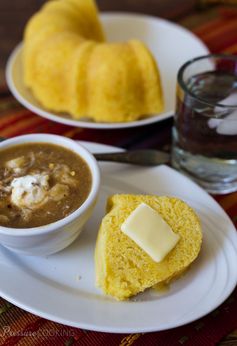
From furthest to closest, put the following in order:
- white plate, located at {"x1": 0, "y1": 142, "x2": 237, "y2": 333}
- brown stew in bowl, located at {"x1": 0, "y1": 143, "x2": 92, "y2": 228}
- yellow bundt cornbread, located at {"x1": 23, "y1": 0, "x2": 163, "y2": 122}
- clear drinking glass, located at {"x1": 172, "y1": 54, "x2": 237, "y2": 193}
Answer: yellow bundt cornbread, located at {"x1": 23, "y1": 0, "x2": 163, "y2": 122} → clear drinking glass, located at {"x1": 172, "y1": 54, "x2": 237, "y2": 193} → brown stew in bowl, located at {"x1": 0, "y1": 143, "x2": 92, "y2": 228} → white plate, located at {"x1": 0, "y1": 142, "x2": 237, "y2": 333}

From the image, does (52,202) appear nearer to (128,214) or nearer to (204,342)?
(128,214)

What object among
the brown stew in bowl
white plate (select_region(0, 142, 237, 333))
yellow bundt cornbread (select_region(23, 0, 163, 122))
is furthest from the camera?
yellow bundt cornbread (select_region(23, 0, 163, 122))


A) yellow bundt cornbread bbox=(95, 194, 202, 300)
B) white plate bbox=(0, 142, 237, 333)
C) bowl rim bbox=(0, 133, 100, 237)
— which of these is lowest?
white plate bbox=(0, 142, 237, 333)

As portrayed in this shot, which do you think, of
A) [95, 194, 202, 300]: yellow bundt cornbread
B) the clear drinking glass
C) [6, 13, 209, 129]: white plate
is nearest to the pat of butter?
[95, 194, 202, 300]: yellow bundt cornbread

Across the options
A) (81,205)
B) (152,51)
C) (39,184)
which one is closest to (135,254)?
(81,205)

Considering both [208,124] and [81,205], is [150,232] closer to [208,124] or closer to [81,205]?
[81,205]

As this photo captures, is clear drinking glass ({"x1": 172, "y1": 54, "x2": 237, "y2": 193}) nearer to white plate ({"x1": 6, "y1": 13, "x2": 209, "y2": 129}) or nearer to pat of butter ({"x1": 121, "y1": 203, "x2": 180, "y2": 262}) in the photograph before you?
white plate ({"x1": 6, "y1": 13, "x2": 209, "y2": 129})

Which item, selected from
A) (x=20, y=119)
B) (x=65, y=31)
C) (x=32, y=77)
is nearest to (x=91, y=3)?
(x=65, y=31)
